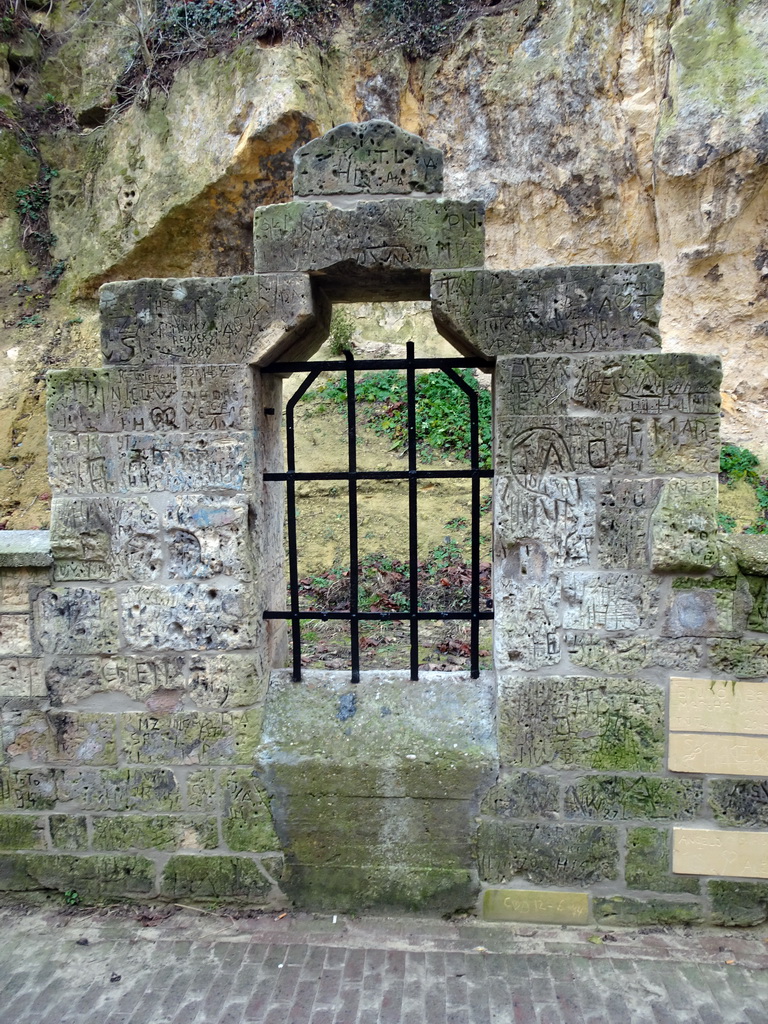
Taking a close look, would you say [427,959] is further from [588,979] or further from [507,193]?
[507,193]

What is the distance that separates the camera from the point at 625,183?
914cm

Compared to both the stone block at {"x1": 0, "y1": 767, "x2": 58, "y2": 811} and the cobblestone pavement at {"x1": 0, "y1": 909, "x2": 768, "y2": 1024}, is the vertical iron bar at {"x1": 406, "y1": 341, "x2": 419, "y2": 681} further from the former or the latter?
the stone block at {"x1": 0, "y1": 767, "x2": 58, "y2": 811}

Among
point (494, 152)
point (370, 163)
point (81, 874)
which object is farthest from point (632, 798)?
point (494, 152)

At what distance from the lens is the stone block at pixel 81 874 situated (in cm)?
300

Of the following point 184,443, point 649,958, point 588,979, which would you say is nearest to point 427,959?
point 588,979

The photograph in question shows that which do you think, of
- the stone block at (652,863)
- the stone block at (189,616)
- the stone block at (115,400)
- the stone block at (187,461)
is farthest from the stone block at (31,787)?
the stone block at (652,863)

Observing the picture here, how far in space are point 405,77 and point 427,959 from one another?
1053cm

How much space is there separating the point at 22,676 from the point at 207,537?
1046 mm

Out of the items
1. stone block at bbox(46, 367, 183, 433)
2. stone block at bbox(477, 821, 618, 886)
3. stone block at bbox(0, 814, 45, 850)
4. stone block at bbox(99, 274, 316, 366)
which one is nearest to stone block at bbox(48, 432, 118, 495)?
stone block at bbox(46, 367, 183, 433)

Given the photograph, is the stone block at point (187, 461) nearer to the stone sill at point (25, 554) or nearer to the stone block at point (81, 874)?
the stone sill at point (25, 554)

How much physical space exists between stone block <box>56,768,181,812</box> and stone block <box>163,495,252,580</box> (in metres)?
0.91

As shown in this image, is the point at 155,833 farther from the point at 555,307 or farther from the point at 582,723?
the point at 555,307

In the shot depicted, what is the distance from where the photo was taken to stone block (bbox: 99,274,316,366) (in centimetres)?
282

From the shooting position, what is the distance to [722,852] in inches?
110
